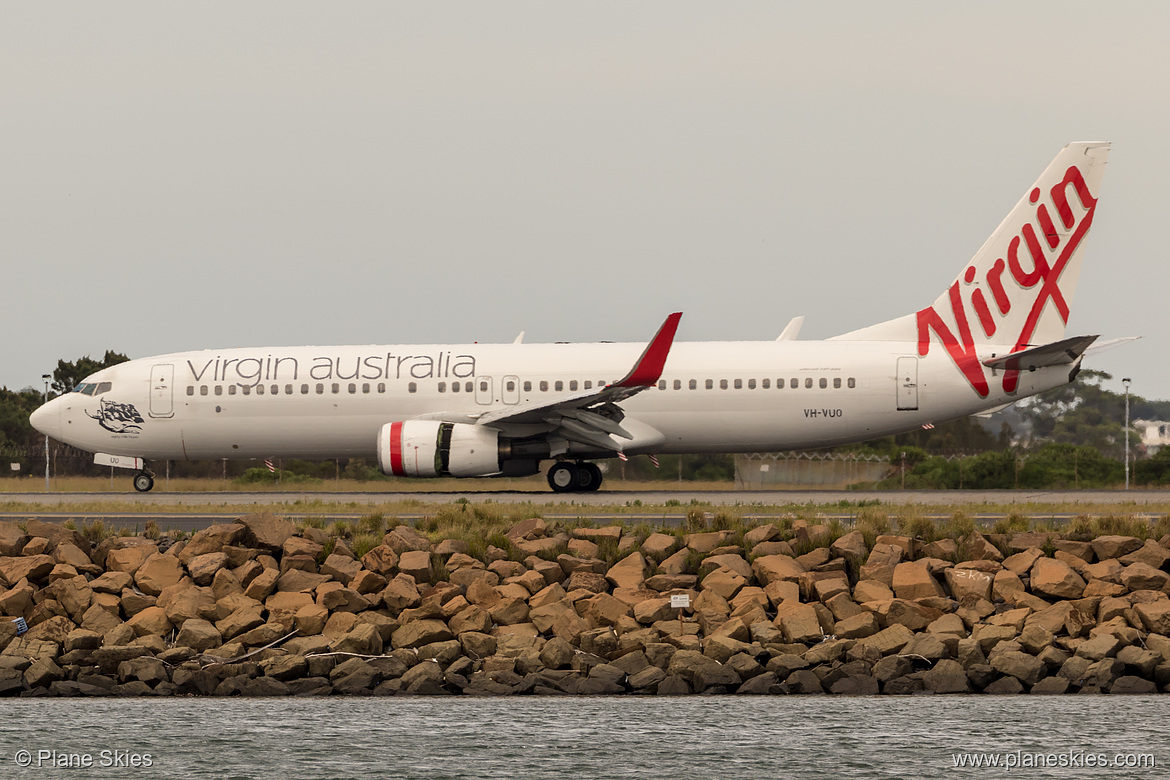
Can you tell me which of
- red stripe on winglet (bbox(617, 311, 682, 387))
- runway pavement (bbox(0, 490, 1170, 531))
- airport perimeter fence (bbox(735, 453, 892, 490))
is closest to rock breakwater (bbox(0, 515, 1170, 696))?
runway pavement (bbox(0, 490, 1170, 531))

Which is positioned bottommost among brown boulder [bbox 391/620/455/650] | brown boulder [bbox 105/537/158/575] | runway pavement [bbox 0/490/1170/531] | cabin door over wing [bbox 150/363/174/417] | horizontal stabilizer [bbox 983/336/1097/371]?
brown boulder [bbox 391/620/455/650]

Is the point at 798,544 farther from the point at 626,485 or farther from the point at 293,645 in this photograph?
the point at 626,485

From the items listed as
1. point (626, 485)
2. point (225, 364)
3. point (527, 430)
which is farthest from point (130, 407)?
point (626, 485)

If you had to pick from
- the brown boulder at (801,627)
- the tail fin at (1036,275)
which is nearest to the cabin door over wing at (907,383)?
the tail fin at (1036,275)

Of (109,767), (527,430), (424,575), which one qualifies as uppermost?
(527,430)

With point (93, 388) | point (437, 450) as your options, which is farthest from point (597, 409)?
point (93, 388)

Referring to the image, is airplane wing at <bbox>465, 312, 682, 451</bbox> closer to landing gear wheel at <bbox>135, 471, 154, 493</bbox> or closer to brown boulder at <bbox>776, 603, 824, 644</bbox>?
landing gear wheel at <bbox>135, 471, 154, 493</bbox>

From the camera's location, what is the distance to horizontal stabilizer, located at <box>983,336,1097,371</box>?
30.0 m

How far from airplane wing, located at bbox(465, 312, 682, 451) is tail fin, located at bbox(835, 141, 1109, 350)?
709cm

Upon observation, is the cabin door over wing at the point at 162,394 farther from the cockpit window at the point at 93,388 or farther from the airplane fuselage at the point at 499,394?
the cockpit window at the point at 93,388

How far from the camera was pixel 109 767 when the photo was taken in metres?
13.8

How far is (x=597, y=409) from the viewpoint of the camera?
103 ft

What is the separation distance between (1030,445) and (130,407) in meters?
29.7

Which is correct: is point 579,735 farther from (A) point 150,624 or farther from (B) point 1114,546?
(B) point 1114,546
